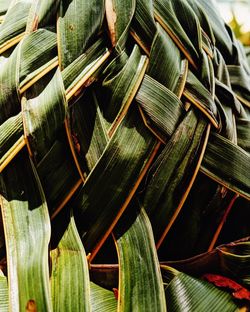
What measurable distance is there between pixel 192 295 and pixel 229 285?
1.6 inches

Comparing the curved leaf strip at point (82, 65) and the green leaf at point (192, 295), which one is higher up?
the curved leaf strip at point (82, 65)

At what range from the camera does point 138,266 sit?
341mm

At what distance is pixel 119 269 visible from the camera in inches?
13.4

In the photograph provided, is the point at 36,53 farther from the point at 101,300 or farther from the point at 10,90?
the point at 101,300

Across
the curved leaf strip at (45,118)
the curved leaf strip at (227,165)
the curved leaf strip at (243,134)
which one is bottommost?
the curved leaf strip at (227,165)

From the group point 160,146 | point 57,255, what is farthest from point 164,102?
point 57,255

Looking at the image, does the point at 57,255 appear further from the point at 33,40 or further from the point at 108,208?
the point at 33,40

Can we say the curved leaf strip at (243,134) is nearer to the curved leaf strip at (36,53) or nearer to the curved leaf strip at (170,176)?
the curved leaf strip at (170,176)

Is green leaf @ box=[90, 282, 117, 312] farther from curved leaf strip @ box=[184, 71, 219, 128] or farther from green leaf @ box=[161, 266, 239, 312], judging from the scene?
curved leaf strip @ box=[184, 71, 219, 128]

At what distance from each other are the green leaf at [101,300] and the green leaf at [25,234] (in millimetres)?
45

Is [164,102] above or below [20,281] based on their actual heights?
above

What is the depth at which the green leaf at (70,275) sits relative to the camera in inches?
12.5

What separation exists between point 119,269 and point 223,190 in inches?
4.0

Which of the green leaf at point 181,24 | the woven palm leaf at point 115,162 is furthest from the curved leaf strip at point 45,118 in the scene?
the green leaf at point 181,24
